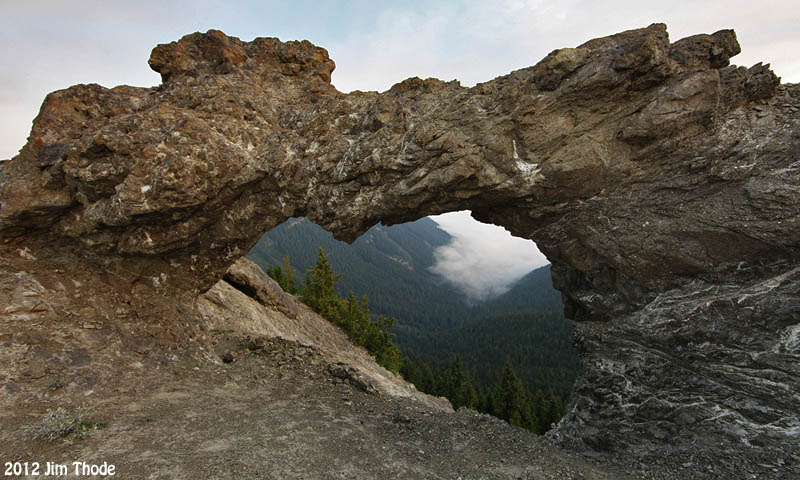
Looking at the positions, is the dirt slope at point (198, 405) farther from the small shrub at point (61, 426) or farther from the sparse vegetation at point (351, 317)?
the sparse vegetation at point (351, 317)

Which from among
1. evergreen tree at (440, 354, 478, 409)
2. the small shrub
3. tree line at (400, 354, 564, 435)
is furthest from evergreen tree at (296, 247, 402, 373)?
the small shrub

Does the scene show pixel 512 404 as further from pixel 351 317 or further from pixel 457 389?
pixel 351 317

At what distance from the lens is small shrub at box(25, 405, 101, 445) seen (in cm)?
878

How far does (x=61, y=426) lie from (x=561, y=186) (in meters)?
14.9

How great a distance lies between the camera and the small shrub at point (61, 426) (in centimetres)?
878

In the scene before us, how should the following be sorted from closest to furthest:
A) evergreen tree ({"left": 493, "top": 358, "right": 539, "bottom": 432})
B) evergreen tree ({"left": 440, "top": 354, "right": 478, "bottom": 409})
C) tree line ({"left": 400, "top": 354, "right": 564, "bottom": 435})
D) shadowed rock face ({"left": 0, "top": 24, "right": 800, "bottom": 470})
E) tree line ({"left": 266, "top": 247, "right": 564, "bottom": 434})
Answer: shadowed rock face ({"left": 0, "top": 24, "right": 800, "bottom": 470})
tree line ({"left": 266, "top": 247, "right": 564, "bottom": 434})
evergreen tree ({"left": 493, "top": 358, "right": 539, "bottom": 432})
tree line ({"left": 400, "top": 354, "right": 564, "bottom": 435})
evergreen tree ({"left": 440, "top": 354, "right": 478, "bottom": 409})

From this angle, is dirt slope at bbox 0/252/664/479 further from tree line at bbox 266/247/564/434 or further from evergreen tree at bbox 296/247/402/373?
evergreen tree at bbox 296/247/402/373

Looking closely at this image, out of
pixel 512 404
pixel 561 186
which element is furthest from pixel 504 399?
→ pixel 561 186

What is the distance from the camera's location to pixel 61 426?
8.93 meters

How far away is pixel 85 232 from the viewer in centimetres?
1388

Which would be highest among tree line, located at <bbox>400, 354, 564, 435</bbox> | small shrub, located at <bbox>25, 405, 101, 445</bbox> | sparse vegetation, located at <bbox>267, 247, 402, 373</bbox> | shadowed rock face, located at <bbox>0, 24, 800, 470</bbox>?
shadowed rock face, located at <bbox>0, 24, 800, 470</bbox>

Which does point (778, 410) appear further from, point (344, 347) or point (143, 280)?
point (344, 347)

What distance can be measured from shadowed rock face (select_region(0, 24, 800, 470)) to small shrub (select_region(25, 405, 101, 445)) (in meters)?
6.32

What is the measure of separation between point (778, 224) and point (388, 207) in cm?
1036
